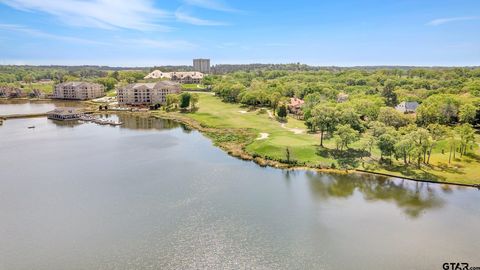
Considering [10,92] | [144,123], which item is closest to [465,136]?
[144,123]

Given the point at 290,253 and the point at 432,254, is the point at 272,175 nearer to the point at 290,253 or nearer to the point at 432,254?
the point at 290,253

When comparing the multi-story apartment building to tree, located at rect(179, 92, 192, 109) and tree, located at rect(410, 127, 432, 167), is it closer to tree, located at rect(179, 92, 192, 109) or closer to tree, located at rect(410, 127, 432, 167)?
tree, located at rect(179, 92, 192, 109)

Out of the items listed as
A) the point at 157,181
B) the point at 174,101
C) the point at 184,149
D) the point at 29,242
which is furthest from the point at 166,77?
the point at 29,242

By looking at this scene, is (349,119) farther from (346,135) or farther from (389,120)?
(389,120)

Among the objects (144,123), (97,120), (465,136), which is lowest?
(144,123)

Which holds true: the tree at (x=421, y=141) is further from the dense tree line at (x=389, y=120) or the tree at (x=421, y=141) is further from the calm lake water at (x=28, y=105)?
the calm lake water at (x=28, y=105)

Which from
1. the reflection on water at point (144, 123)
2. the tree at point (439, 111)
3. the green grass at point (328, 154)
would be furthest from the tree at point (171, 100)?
the tree at point (439, 111)

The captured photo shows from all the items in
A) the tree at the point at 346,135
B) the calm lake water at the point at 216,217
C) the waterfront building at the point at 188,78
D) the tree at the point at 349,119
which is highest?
the waterfront building at the point at 188,78

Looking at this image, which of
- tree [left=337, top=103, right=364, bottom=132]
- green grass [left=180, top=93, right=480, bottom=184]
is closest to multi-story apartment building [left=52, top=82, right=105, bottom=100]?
green grass [left=180, top=93, right=480, bottom=184]
